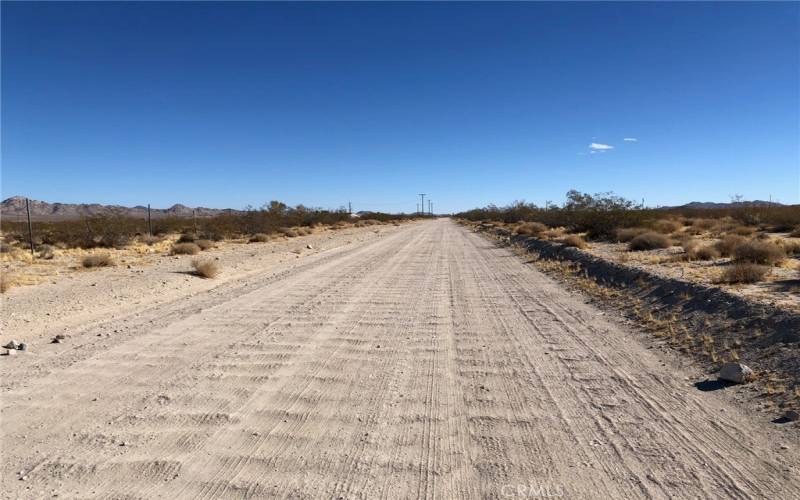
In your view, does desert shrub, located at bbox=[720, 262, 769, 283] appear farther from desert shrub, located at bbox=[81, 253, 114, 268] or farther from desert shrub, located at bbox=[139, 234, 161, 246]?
desert shrub, located at bbox=[139, 234, 161, 246]

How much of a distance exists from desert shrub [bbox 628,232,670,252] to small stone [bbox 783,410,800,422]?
56.3ft

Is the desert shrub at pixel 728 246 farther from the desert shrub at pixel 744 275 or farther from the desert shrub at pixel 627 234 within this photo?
the desert shrub at pixel 627 234

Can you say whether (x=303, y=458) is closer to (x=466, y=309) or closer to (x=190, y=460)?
(x=190, y=460)

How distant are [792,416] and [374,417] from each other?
156 inches

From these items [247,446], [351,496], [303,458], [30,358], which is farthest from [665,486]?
[30,358]

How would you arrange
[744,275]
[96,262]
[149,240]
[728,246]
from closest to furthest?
[744,275], [728,246], [96,262], [149,240]

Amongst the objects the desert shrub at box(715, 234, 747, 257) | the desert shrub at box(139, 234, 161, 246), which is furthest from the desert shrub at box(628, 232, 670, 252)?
the desert shrub at box(139, 234, 161, 246)

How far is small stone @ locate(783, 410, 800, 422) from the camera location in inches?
191

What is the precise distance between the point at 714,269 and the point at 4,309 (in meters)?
16.7

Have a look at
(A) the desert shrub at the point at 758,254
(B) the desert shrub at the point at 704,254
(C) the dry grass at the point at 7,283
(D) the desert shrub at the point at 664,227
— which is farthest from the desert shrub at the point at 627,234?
(C) the dry grass at the point at 7,283

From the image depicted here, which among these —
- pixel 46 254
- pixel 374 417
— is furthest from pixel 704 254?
pixel 46 254

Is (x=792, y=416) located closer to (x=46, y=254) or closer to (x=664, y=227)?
(x=46, y=254)

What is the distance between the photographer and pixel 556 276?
1589cm

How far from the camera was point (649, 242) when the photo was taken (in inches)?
824
